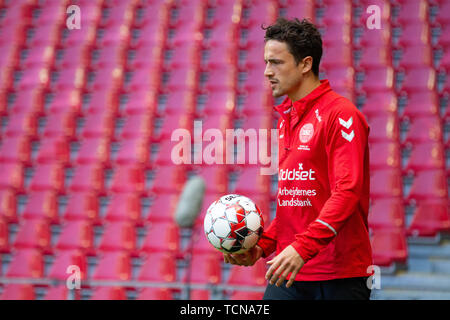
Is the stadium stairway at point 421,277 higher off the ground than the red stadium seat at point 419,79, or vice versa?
the red stadium seat at point 419,79

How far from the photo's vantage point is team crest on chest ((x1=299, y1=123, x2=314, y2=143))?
51.7 inches

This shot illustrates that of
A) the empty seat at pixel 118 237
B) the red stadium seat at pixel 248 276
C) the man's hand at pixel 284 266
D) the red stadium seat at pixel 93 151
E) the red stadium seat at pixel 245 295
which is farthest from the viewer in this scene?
the red stadium seat at pixel 93 151

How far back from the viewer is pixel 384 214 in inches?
140

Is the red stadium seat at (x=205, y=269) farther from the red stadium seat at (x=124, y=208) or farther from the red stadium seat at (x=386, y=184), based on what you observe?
the red stadium seat at (x=386, y=184)

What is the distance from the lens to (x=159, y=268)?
3574 millimetres

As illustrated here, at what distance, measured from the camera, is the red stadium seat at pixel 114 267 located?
3598 mm

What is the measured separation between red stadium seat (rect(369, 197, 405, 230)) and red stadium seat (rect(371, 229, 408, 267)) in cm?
11

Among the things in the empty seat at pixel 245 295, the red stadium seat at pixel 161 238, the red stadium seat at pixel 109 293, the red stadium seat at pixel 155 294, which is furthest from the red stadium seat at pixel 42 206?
the empty seat at pixel 245 295

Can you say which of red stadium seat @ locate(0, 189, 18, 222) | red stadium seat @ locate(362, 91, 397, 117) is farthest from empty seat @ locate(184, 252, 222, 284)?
red stadium seat @ locate(362, 91, 397, 117)

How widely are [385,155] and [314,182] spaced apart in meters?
2.78

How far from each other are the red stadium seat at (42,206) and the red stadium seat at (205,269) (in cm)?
125

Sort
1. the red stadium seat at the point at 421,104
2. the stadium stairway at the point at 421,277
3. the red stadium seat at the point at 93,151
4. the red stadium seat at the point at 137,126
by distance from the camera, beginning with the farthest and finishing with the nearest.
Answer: the red stadium seat at the point at 137,126 → the red stadium seat at the point at 93,151 → the red stadium seat at the point at 421,104 → the stadium stairway at the point at 421,277
